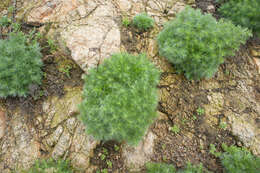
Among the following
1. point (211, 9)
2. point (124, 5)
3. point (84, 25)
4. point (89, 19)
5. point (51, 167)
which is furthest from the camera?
point (211, 9)

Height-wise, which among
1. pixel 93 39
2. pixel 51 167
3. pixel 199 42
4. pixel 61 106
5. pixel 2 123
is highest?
pixel 199 42

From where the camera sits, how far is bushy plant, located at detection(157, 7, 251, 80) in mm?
3350

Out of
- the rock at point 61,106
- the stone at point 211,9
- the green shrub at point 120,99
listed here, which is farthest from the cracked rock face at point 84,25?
the stone at point 211,9

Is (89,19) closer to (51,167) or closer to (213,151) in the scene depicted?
(51,167)

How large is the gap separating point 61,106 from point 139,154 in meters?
1.89

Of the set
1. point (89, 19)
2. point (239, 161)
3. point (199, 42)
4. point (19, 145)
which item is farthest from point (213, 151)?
point (89, 19)

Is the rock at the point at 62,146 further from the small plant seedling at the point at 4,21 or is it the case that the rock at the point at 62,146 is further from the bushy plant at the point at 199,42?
the small plant seedling at the point at 4,21

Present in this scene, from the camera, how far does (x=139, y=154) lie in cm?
331

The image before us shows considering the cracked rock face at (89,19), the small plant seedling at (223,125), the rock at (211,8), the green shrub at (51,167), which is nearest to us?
the green shrub at (51,167)

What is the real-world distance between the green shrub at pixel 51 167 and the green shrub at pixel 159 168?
4.69 feet

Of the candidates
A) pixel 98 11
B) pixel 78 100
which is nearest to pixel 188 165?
pixel 78 100

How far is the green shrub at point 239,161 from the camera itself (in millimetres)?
3014

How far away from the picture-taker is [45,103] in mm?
3564

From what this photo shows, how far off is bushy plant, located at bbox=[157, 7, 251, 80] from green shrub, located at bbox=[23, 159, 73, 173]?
9.74 ft
